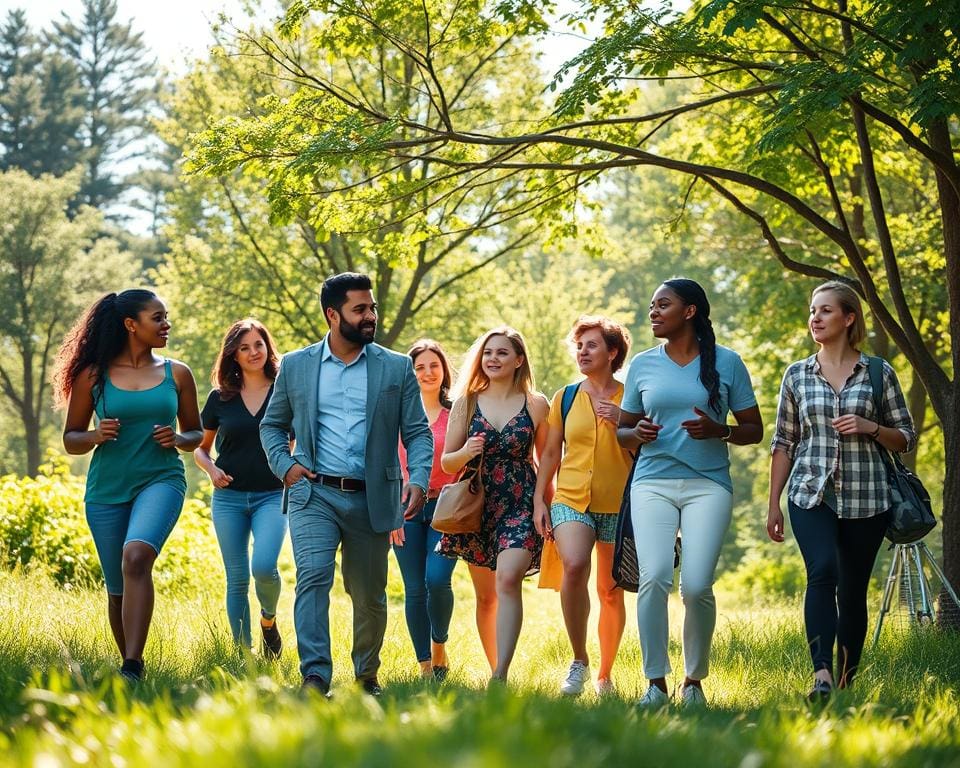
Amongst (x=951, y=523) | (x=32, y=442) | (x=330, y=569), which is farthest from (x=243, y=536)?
(x=32, y=442)

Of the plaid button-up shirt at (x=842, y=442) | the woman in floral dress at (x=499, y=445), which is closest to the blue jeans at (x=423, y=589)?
the woman in floral dress at (x=499, y=445)

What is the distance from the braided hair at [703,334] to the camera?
23.1ft

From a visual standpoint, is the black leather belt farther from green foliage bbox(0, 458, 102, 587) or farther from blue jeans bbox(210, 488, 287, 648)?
green foliage bbox(0, 458, 102, 587)

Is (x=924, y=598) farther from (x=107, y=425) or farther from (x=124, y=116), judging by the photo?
(x=124, y=116)

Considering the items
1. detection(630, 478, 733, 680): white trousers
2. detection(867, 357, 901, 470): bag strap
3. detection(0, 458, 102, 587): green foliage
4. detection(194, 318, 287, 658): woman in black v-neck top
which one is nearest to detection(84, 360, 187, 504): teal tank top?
detection(194, 318, 287, 658): woman in black v-neck top

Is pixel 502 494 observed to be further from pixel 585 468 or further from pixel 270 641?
pixel 270 641

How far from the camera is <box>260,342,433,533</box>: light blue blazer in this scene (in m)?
6.76

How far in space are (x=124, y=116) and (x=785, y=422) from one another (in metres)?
49.7

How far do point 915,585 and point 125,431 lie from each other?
23.9 ft

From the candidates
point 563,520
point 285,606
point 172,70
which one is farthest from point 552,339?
point 563,520

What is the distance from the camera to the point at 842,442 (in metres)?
7.03

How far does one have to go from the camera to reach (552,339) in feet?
114

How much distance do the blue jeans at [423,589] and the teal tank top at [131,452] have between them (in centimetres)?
176

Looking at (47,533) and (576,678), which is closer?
(576,678)
